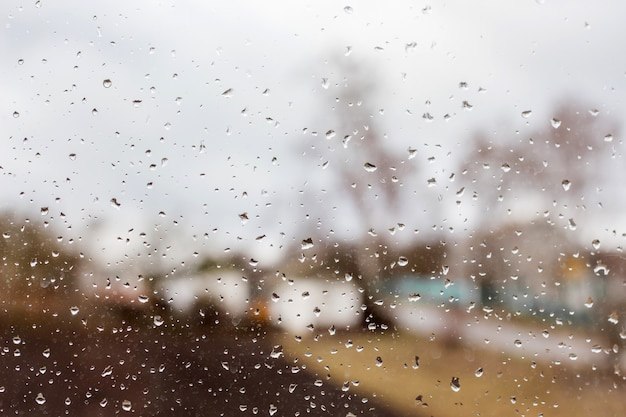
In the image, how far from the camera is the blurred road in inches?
36.9

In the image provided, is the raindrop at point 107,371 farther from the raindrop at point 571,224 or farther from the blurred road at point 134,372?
the raindrop at point 571,224

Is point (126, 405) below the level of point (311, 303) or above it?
below

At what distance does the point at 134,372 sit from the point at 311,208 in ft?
1.30

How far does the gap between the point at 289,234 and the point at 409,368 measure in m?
0.28

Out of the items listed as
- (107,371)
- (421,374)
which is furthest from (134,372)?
(421,374)

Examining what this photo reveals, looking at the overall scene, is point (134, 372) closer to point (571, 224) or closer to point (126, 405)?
point (126, 405)

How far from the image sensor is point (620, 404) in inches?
34.9

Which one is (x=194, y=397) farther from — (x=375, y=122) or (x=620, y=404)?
(x=620, y=404)

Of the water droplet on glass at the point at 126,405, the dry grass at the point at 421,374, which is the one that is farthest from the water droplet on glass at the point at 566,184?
the water droplet on glass at the point at 126,405

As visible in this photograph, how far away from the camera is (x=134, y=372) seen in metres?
0.95

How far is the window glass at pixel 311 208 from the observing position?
90 centimetres

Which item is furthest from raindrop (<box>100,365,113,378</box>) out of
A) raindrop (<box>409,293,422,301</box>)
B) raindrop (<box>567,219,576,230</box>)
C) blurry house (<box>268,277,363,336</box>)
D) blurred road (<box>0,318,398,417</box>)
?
raindrop (<box>567,219,576,230</box>)

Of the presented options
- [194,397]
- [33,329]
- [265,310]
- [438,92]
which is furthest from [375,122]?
[33,329]

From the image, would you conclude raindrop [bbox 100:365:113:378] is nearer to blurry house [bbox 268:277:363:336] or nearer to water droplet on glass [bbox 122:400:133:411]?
water droplet on glass [bbox 122:400:133:411]
